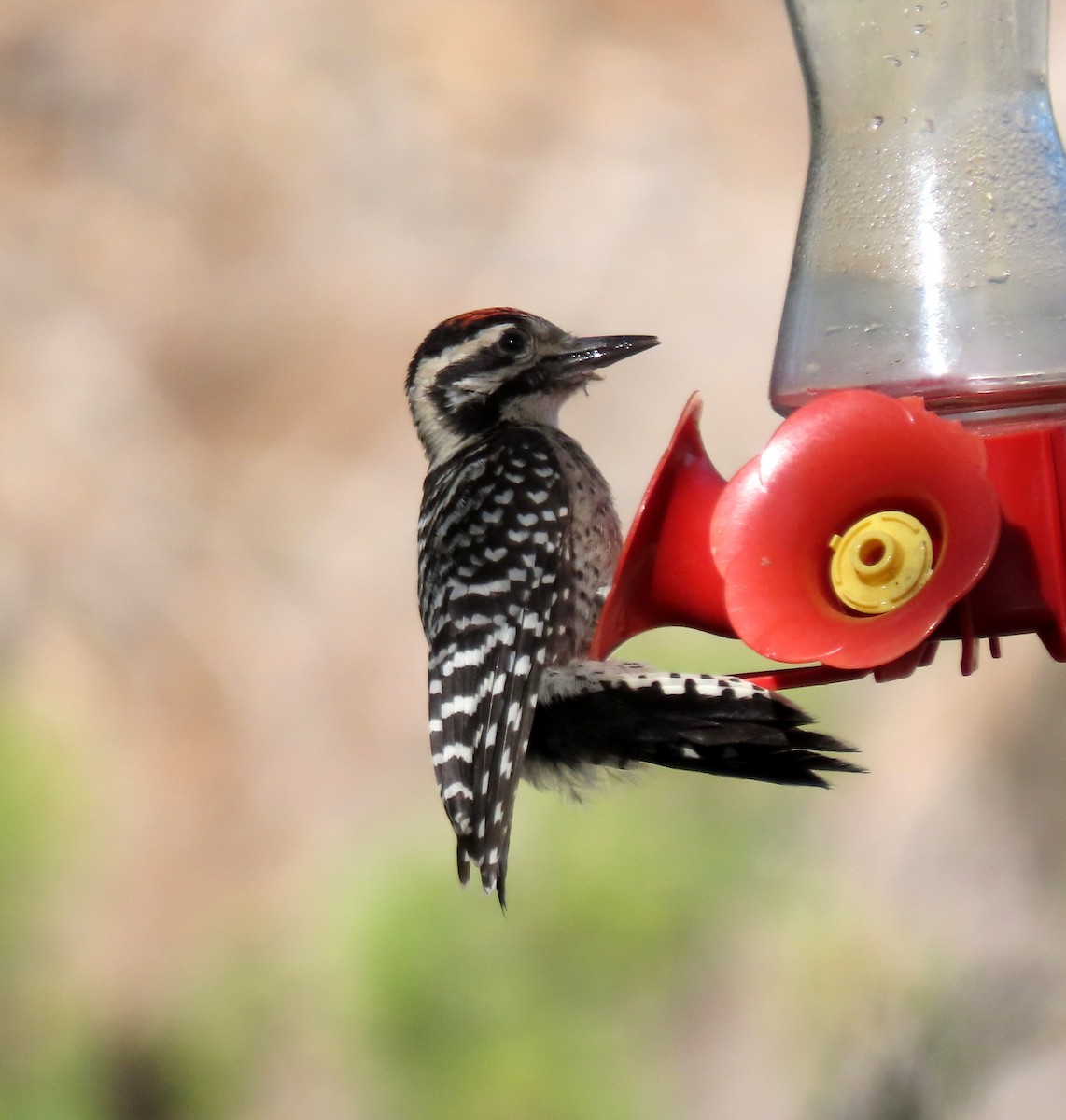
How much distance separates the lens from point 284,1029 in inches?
262

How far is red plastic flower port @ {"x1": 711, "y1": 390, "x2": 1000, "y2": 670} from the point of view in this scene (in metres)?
2.04

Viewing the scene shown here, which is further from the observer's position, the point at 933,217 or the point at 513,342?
the point at 513,342

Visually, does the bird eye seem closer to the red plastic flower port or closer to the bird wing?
the bird wing

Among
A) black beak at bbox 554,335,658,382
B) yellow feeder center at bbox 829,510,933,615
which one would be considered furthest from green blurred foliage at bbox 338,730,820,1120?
yellow feeder center at bbox 829,510,933,615

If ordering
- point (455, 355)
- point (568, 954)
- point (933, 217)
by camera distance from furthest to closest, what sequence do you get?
point (568, 954) → point (455, 355) → point (933, 217)

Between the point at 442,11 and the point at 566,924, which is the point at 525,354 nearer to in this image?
the point at 566,924

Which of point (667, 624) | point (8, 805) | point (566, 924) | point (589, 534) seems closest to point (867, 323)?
point (667, 624)

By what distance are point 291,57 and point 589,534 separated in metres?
4.56

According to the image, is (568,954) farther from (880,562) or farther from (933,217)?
(880,562)

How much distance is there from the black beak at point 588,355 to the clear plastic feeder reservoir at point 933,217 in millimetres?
593

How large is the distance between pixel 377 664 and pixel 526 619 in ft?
12.6

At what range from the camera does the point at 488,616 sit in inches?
128

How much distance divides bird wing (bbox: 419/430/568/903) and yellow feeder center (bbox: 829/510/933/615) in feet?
3.09

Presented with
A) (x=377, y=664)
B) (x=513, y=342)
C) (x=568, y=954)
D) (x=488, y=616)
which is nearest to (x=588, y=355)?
(x=513, y=342)
